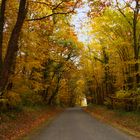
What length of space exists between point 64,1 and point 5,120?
31.5ft

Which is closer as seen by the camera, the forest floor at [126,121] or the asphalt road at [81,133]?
the asphalt road at [81,133]

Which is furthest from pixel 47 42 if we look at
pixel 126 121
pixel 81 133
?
pixel 81 133

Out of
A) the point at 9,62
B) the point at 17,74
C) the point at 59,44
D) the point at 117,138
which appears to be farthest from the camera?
the point at 59,44

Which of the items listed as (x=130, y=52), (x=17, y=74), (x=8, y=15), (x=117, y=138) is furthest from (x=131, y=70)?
(x=117, y=138)

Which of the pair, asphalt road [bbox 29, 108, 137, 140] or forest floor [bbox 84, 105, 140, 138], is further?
forest floor [bbox 84, 105, 140, 138]

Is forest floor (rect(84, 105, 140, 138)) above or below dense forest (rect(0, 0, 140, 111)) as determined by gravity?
below

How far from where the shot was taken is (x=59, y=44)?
44.8 m

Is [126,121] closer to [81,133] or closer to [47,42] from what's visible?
[81,133]

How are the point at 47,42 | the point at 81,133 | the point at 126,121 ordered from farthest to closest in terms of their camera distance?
1. the point at 47,42
2. the point at 126,121
3. the point at 81,133

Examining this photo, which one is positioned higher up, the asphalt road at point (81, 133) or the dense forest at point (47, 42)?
the dense forest at point (47, 42)

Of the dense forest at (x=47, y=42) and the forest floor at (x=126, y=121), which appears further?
the forest floor at (x=126, y=121)

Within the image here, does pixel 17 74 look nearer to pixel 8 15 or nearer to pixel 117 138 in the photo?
pixel 8 15

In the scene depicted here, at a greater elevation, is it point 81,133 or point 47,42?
point 47,42

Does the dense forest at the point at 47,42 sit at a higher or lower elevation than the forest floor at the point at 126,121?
higher
